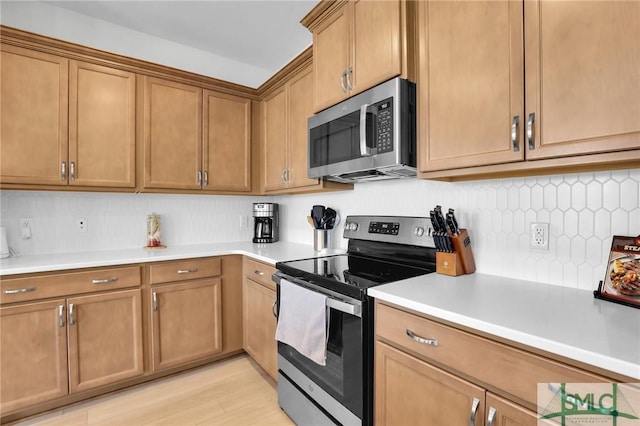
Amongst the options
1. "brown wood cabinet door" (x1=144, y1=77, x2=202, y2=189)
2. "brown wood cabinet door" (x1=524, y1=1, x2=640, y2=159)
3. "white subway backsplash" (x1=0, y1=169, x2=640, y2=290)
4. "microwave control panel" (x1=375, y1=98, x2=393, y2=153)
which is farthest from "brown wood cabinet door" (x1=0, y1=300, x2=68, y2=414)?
"brown wood cabinet door" (x1=524, y1=1, x2=640, y2=159)

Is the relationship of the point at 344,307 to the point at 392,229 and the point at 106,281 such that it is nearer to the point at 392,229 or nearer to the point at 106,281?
the point at 392,229

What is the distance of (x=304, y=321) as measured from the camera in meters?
1.53

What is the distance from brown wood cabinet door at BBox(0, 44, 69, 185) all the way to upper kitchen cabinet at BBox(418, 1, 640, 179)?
2.26 metres

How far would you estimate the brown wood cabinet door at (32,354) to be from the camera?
1.73 m

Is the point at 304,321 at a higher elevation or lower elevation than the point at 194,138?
lower

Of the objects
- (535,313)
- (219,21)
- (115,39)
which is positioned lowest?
(535,313)

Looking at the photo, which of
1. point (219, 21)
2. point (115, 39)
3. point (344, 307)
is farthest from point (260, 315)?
point (115, 39)

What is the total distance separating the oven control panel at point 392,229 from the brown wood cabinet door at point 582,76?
67 cm

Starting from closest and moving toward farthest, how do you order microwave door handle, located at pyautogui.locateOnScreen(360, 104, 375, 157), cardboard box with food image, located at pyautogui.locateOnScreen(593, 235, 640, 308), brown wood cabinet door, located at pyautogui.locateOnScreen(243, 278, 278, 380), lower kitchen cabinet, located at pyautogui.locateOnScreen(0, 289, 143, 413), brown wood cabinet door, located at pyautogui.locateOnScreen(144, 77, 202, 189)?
cardboard box with food image, located at pyautogui.locateOnScreen(593, 235, 640, 308), microwave door handle, located at pyautogui.locateOnScreen(360, 104, 375, 157), lower kitchen cabinet, located at pyautogui.locateOnScreen(0, 289, 143, 413), brown wood cabinet door, located at pyautogui.locateOnScreen(243, 278, 278, 380), brown wood cabinet door, located at pyautogui.locateOnScreen(144, 77, 202, 189)

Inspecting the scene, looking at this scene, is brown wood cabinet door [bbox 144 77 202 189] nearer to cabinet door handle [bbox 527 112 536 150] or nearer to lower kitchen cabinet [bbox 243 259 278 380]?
lower kitchen cabinet [bbox 243 259 278 380]

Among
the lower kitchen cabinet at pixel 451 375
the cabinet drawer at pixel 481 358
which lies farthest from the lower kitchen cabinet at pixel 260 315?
the cabinet drawer at pixel 481 358

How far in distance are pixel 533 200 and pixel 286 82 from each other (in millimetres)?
1948

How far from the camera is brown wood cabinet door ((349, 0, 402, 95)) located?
146cm

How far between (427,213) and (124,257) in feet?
6.54
